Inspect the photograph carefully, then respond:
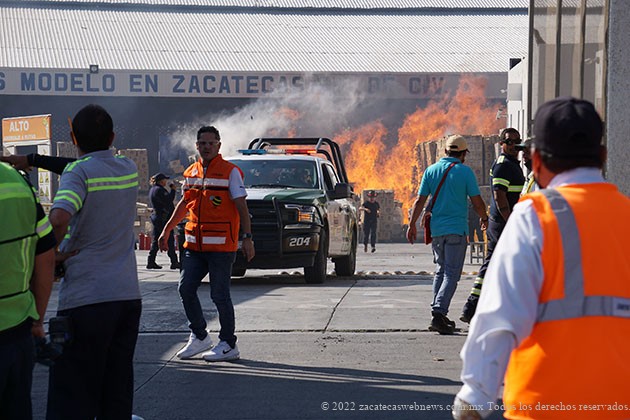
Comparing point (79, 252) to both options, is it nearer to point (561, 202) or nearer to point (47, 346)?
point (47, 346)

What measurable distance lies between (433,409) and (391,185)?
31285 mm

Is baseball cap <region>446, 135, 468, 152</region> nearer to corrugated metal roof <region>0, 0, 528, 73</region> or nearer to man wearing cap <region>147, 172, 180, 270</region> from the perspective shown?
man wearing cap <region>147, 172, 180, 270</region>

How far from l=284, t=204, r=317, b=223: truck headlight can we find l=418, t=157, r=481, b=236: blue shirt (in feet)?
16.9

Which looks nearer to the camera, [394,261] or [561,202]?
[561,202]

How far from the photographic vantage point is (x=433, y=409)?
7.02 metres

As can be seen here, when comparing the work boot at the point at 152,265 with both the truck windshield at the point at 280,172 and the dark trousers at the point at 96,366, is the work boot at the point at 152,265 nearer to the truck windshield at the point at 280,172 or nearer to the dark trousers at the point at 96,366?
the truck windshield at the point at 280,172

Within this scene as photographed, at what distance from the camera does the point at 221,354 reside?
29.2 ft

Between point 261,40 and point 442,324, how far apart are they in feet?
113

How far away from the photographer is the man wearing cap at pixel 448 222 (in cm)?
1035

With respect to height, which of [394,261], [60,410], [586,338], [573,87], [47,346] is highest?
[573,87]

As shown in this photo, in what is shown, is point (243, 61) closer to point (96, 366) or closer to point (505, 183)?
point (505, 183)

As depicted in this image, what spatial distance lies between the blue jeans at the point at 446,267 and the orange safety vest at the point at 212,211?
2.16 meters

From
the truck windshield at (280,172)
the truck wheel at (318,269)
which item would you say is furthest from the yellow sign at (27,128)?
the truck wheel at (318,269)

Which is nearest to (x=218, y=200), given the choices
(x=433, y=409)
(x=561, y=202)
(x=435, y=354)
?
(x=435, y=354)
